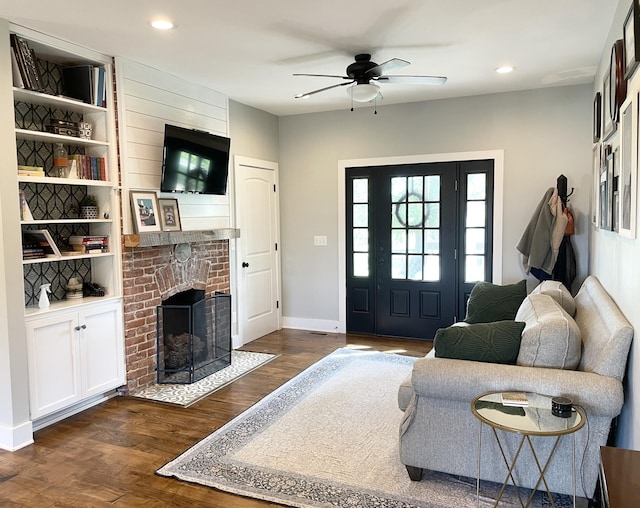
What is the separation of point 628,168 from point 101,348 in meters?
3.70

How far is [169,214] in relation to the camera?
4.42 metres

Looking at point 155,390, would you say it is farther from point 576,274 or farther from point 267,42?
point 576,274

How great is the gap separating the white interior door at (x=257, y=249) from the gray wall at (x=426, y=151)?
227 millimetres

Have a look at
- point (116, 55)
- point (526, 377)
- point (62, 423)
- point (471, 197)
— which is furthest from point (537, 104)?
point (62, 423)

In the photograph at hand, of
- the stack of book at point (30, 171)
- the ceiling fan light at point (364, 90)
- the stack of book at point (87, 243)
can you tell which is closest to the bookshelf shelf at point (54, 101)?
the stack of book at point (30, 171)

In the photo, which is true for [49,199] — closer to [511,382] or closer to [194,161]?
[194,161]

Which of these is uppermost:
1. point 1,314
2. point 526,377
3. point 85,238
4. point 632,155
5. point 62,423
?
point 632,155

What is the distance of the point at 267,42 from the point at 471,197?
9.47ft

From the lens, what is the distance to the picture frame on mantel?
84.4 inches

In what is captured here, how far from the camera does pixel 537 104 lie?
5059mm

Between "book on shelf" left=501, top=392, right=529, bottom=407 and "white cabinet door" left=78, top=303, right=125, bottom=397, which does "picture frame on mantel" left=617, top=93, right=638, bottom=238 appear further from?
"white cabinet door" left=78, top=303, right=125, bottom=397

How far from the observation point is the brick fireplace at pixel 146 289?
4074mm

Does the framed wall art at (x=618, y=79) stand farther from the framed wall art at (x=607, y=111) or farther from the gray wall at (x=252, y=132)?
the gray wall at (x=252, y=132)

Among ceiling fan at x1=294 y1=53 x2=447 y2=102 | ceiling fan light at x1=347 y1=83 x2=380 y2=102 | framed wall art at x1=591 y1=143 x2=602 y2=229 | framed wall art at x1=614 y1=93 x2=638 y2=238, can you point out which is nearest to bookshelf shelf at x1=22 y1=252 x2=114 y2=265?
ceiling fan at x1=294 y1=53 x2=447 y2=102
